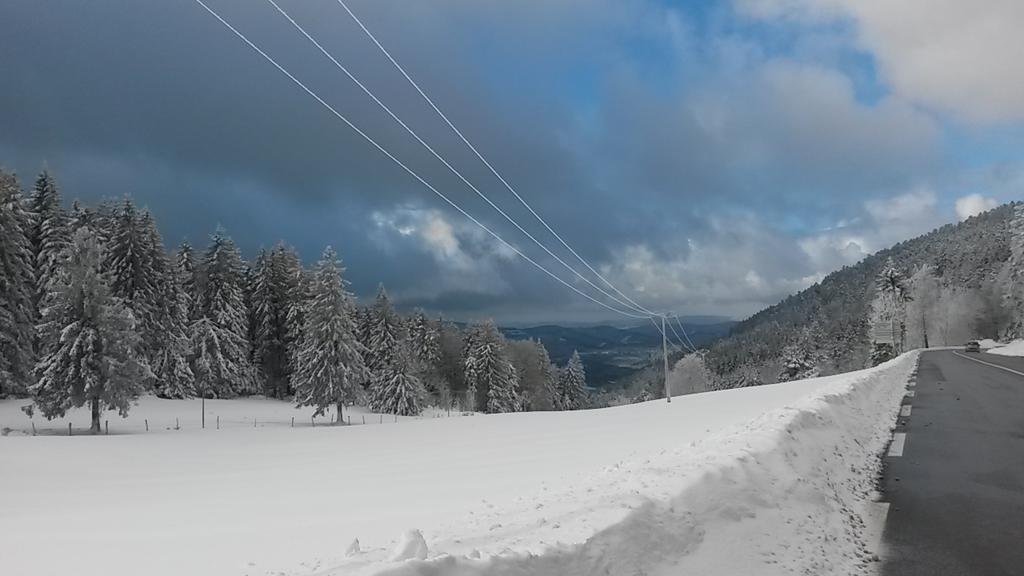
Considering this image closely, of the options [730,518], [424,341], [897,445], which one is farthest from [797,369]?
[730,518]

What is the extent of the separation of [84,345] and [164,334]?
1887 cm

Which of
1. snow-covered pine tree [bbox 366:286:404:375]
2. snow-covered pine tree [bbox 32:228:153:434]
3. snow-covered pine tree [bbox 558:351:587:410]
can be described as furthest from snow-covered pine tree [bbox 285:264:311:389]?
snow-covered pine tree [bbox 558:351:587:410]

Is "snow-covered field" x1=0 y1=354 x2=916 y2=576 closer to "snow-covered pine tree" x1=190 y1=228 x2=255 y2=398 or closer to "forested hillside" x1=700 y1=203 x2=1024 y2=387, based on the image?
"snow-covered pine tree" x1=190 y1=228 x2=255 y2=398

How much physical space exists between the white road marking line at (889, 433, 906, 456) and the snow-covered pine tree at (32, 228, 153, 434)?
4083cm

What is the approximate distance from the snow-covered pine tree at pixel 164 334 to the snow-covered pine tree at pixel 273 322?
29.6 ft

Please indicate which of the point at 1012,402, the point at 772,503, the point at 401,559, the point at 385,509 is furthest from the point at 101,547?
the point at 1012,402

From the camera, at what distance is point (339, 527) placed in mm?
9688

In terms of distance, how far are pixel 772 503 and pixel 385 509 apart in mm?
7032

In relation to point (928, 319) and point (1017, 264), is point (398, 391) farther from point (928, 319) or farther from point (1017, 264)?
point (928, 319)

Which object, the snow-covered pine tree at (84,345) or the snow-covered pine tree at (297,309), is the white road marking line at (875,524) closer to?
the snow-covered pine tree at (84,345)

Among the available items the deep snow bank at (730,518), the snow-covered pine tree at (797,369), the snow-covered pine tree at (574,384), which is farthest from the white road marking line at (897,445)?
the snow-covered pine tree at (797,369)

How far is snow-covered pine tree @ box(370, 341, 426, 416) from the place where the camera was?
5722 centimetres

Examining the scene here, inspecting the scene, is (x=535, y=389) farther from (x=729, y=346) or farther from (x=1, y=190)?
(x=729, y=346)

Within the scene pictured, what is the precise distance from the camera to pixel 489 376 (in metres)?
76.6
